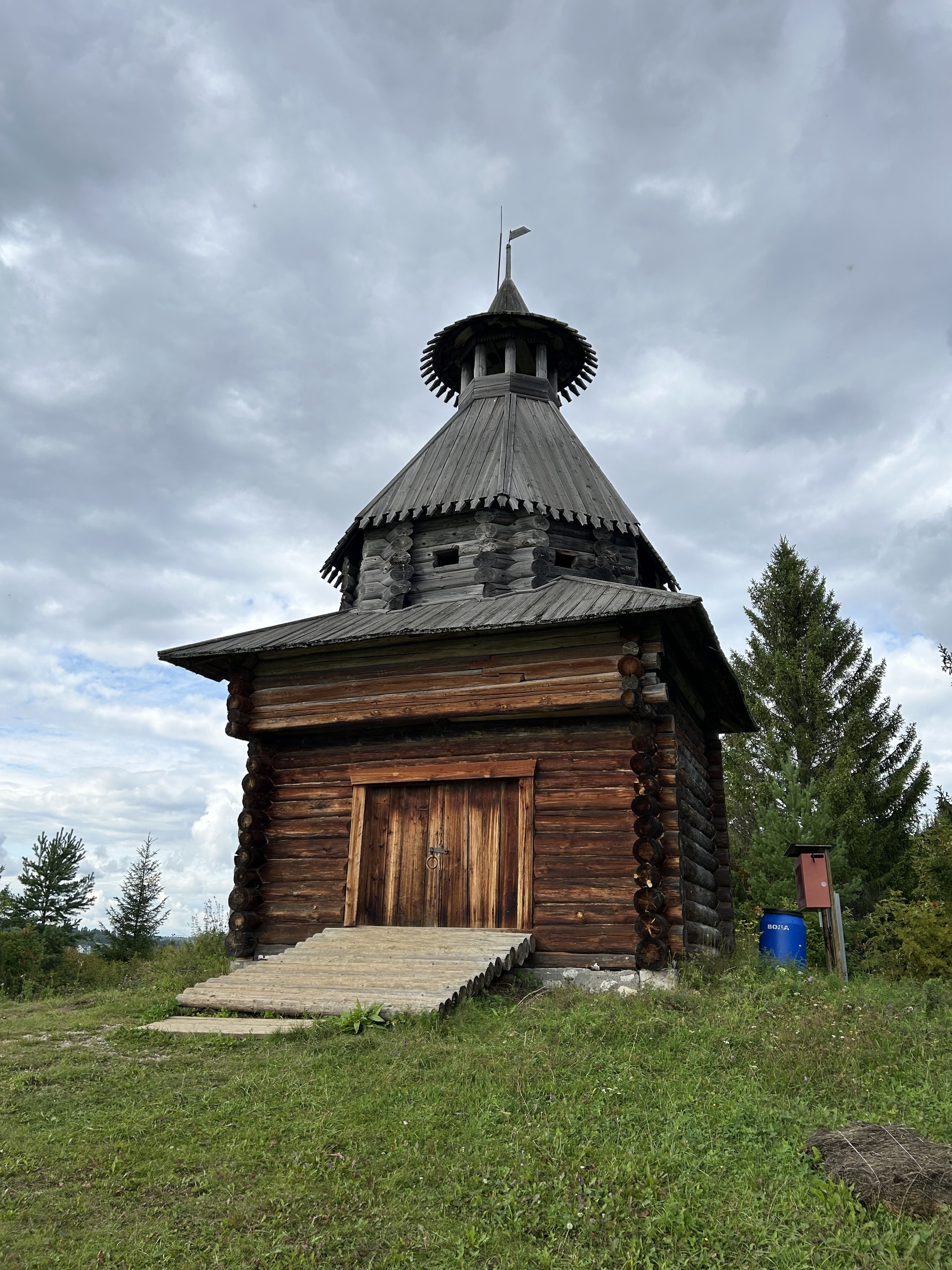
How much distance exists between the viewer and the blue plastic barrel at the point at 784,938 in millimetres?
11484

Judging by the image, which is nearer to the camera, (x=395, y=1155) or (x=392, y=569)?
(x=395, y=1155)

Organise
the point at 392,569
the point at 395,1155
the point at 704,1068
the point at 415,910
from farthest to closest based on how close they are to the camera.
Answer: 1. the point at 392,569
2. the point at 415,910
3. the point at 704,1068
4. the point at 395,1155

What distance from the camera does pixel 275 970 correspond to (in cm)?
945

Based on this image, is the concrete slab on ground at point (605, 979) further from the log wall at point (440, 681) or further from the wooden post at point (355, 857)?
the log wall at point (440, 681)

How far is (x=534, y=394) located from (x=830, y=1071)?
14637 millimetres

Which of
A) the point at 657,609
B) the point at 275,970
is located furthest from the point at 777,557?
the point at 275,970

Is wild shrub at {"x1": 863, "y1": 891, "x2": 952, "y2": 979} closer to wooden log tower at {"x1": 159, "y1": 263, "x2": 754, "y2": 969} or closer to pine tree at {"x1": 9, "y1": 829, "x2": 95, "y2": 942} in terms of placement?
wooden log tower at {"x1": 159, "y1": 263, "x2": 754, "y2": 969}

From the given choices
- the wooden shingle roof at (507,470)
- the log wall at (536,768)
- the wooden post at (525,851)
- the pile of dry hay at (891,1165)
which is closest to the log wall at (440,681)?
the log wall at (536,768)

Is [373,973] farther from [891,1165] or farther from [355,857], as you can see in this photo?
[891,1165]

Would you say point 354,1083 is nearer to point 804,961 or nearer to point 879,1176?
point 879,1176

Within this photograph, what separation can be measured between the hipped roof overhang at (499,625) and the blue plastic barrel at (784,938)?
3.35 meters

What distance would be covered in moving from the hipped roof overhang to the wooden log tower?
0.19 ft

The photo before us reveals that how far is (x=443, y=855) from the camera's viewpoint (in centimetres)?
1139

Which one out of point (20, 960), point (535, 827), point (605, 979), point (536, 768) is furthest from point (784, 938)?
point (20, 960)
